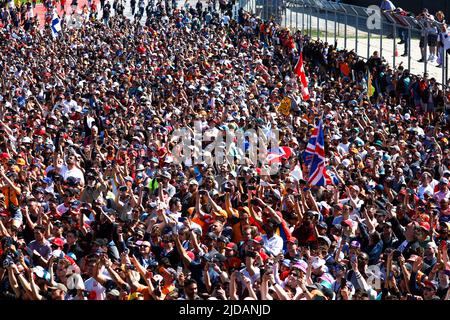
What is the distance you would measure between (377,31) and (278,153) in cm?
1514

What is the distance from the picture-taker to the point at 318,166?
1481 centimetres

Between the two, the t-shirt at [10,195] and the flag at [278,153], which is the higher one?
the t-shirt at [10,195]

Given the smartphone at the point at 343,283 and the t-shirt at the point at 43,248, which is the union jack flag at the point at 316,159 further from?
the smartphone at the point at 343,283

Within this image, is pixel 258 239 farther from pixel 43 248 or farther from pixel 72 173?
pixel 72 173

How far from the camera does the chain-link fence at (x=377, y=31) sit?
87.9 feet

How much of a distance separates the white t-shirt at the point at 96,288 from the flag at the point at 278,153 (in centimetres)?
663

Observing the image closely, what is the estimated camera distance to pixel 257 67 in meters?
29.8

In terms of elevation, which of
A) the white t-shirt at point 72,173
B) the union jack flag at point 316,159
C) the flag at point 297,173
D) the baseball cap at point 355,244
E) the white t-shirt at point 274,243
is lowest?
the flag at point 297,173

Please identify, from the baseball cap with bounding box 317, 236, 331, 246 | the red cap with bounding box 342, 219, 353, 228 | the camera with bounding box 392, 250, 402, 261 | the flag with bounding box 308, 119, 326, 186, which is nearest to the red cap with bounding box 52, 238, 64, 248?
the baseball cap with bounding box 317, 236, 331, 246

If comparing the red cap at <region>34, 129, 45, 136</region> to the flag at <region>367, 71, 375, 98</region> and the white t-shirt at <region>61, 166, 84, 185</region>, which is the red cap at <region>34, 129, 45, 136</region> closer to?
the white t-shirt at <region>61, 166, 84, 185</region>

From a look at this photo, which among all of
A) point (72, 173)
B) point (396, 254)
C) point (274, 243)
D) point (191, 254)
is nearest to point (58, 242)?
point (191, 254)

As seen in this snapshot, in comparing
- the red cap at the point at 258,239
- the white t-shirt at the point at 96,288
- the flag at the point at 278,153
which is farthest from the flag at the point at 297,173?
the white t-shirt at the point at 96,288

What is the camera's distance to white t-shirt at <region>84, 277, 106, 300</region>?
9.95 m

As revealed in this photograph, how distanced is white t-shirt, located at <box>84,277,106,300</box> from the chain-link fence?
15.4 meters
